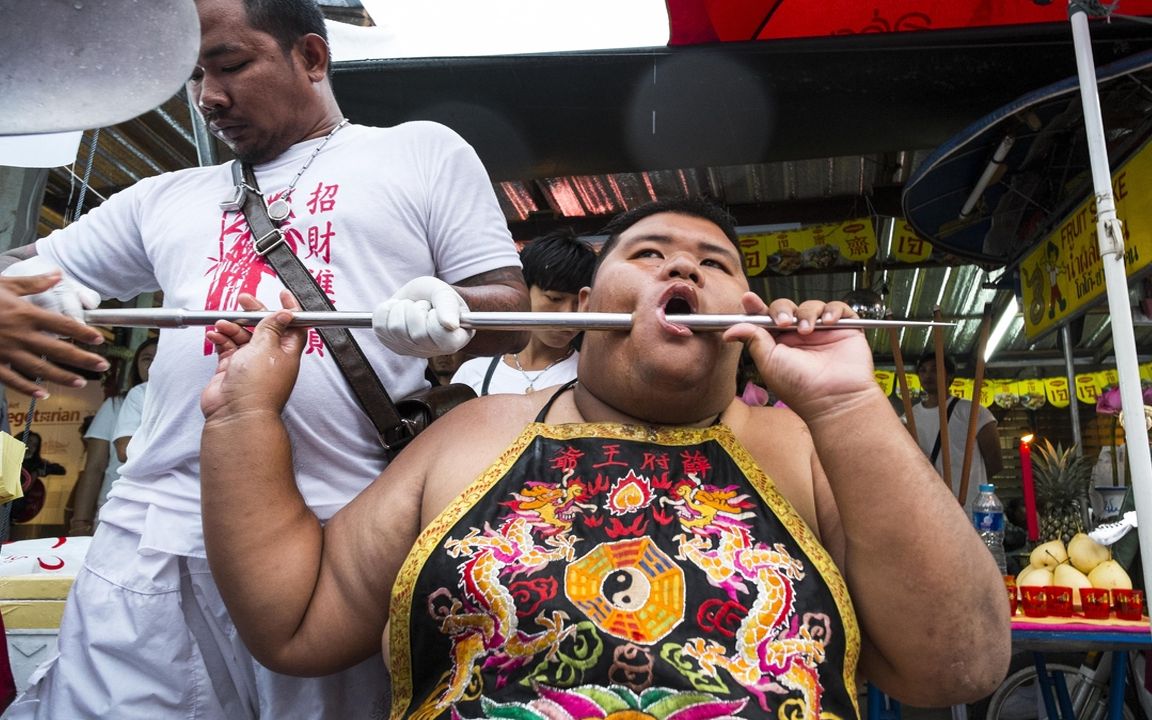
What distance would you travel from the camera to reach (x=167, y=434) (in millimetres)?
1885

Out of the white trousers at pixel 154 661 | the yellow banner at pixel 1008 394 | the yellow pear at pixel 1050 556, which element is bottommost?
the yellow banner at pixel 1008 394

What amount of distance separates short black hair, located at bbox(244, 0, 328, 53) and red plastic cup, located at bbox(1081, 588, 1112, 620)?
3.27 metres

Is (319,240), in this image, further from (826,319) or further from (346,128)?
(826,319)

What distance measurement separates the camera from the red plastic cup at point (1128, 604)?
315cm

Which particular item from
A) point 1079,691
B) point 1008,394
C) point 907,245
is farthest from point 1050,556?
point 1008,394

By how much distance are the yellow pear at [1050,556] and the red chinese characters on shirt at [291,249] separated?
10.2 ft

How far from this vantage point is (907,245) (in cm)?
715

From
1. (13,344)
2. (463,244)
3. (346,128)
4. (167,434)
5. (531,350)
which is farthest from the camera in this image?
(531,350)

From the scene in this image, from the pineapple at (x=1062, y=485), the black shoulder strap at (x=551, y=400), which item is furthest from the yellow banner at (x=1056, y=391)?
the black shoulder strap at (x=551, y=400)

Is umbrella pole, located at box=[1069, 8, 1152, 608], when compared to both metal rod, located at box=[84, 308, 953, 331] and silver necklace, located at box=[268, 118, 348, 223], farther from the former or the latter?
silver necklace, located at box=[268, 118, 348, 223]

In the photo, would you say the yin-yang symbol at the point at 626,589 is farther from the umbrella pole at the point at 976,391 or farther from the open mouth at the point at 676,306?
the umbrella pole at the point at 976,391

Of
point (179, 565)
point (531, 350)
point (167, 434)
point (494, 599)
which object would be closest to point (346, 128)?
point (167, 434)

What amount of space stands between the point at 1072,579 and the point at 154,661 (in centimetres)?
325

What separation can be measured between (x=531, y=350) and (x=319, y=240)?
1857mm
